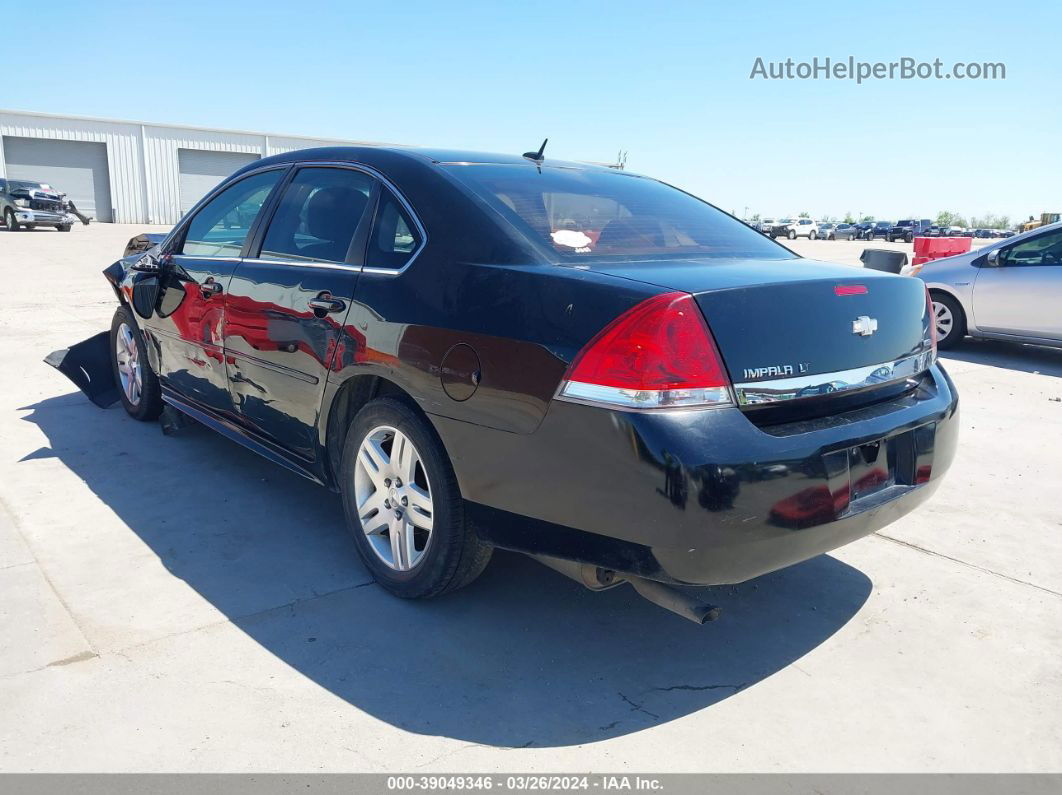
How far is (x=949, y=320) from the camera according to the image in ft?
30.1

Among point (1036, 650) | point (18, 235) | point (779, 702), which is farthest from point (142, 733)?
point (18, 235)

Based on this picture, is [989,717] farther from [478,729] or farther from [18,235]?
[18,235]

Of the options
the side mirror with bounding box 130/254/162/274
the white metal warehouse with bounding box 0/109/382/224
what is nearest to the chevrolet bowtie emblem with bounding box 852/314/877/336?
the side mirror with bounding box 130/254/162/274

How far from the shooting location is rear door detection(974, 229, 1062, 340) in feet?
26.8

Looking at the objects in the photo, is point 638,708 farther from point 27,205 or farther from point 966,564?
point 27,205

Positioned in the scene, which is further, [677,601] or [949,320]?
[949,320]

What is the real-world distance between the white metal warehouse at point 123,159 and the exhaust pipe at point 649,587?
133 ft

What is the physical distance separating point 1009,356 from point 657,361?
26.8 ft

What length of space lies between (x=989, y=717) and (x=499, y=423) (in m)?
1.75

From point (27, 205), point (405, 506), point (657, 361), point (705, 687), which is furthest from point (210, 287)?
point (27, 205)

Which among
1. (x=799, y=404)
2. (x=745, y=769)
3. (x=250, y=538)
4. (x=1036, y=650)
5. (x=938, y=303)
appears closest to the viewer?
(x=745, y=769)

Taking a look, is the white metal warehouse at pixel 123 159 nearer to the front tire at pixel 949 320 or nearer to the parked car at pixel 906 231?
the front tire at pixel 949 320

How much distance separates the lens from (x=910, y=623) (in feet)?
10.3

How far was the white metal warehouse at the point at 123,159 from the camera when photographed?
1512 inches
